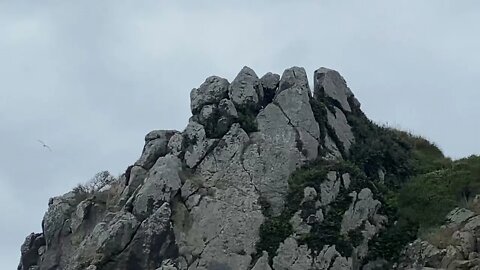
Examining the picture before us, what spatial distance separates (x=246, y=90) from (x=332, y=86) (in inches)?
163

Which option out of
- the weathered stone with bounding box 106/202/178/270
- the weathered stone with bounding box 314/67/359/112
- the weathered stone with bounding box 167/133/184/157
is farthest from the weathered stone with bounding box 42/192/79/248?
the weathered stone with bounding box 314/67/359/112

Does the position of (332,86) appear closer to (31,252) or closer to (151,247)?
(151,247)

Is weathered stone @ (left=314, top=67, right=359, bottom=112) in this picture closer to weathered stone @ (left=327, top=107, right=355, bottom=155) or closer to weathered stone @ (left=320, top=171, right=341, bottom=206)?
weathered stone @ (left=327, top=107, right=355, bottom=155)

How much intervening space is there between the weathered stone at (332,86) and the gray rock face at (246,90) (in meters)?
2.74

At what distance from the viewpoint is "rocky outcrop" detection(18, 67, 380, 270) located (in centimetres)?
3784

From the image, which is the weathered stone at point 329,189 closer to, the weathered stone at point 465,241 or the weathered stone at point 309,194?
the weathered stone at point 309,194

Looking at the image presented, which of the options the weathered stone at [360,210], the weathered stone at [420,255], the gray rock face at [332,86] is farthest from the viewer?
the gray rock face at [332,86]

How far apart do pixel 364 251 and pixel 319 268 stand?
7.23ft

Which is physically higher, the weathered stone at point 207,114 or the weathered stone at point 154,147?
the weathered stone at point 207,114

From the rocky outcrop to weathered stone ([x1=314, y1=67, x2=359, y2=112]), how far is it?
54 mm

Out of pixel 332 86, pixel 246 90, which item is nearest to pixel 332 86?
pixel 332 86

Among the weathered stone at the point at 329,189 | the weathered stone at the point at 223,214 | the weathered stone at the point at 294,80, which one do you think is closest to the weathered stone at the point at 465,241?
the weathered stone at the point at 329,189

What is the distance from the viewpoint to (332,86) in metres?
44.8

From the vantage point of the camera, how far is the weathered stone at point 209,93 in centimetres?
4275
